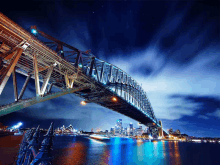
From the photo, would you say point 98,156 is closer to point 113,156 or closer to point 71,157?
point 113,156

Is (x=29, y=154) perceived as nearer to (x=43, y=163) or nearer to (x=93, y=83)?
(x=43, y=163)

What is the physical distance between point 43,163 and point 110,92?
1097 inches

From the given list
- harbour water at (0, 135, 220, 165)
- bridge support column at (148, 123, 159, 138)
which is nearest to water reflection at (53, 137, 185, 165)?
harbour water at (0, 135, 220, 165)

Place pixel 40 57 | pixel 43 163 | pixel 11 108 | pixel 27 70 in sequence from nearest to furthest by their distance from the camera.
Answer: pixel 43 163 < pixel 11 108 < pixel 40 57 < pixel 27 70

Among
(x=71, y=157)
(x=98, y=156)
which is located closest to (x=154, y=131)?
(x=98, y=156)

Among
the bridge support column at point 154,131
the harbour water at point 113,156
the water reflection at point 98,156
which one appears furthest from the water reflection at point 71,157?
the bridge support column at point 154,131

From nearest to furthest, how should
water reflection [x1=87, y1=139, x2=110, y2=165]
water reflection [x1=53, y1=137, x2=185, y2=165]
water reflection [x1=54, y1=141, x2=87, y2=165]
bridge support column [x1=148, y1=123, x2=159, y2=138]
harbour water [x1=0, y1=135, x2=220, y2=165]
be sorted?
1. water reflection [x1=54, y1=141, x2=87, y2=165]
2. harbour water [x1=0, y1=135, x2=220, y2=165]
3. water reflection [x1=87, y1=139, x2=110, y2=165]
4. water reflection [x1=53, y1=137, x2=185, y2=165]
5. bridge support column [x1=148, y1=123, x2=159, y2=138]

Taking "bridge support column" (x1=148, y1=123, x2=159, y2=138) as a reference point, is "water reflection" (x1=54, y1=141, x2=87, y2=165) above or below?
below

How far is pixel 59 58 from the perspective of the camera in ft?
45.0

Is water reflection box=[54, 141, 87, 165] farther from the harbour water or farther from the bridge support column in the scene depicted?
the bridge support column

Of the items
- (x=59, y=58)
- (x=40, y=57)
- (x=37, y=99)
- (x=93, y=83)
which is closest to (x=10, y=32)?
(x=40, y=57)

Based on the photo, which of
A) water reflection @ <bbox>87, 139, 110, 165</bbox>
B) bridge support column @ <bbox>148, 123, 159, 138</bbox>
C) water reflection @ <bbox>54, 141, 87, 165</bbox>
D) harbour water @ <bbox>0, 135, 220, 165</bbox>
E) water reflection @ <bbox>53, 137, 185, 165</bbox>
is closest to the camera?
water reflection @ <bbox>54, 141, 87, 165</bbox>

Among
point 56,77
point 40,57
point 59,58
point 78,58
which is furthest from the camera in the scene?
point 56,77

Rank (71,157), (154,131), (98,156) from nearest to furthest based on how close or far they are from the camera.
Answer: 1. (71,157)
2. (98,156)
3. (154,131)
